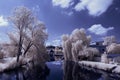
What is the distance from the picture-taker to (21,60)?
37.7m

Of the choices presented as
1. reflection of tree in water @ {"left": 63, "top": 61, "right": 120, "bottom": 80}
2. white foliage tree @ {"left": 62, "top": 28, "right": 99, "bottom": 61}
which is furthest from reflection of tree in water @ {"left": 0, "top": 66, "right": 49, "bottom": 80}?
white foliage tree @ {"left": 62, "top": 28, "right": 99, "bottom": 61}

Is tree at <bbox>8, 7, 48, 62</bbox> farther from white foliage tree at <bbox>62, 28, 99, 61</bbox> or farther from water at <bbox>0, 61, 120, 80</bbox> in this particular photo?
white foliage tree at <bbox>62, 28, 99, 61</bbox>

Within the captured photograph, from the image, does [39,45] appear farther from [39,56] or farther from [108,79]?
[108,79]

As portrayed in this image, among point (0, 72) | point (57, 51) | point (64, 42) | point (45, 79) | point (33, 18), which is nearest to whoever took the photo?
point (45, 79)

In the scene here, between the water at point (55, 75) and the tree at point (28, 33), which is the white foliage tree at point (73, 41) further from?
the water at point (55, 75)

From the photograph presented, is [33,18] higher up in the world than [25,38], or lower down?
higher up

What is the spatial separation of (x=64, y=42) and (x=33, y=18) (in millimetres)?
29550

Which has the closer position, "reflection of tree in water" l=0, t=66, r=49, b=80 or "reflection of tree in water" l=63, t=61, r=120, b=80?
"reflection of tree in water" l=0, t=66, r=49, b=80

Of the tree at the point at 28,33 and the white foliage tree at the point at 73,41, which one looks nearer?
the tree at the point at 28,33

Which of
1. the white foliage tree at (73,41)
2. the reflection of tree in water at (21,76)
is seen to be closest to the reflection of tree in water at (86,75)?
the reflection of tree in water at (21,76)

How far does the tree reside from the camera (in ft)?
116

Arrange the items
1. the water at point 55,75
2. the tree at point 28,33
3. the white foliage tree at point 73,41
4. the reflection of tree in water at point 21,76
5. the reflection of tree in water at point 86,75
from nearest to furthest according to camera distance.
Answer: the reflection of tree in water at point 21,76 → the water at point 55,75 → the reflection of tree in water at point 86,75 → the tree at point 28,33 → the white foliage tree at point 73,41

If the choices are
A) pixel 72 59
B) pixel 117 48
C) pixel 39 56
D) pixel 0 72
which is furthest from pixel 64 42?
pixel 0 72

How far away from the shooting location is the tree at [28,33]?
116ft
